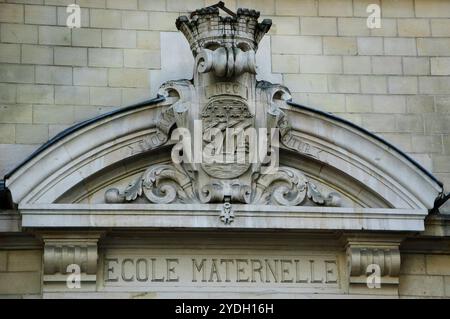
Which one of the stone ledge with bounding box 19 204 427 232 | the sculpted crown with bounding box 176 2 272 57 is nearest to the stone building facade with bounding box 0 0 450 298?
the stone ledge with bounding box 19 204 427 232

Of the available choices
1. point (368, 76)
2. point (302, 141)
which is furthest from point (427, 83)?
point (302, 141)

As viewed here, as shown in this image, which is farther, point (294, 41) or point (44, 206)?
point (294, 41)

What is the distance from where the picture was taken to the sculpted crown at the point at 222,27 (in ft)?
53.5

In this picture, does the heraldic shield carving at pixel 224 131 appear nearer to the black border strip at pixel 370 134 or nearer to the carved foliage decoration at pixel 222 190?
the carved foliage decoration at pixel 222 190

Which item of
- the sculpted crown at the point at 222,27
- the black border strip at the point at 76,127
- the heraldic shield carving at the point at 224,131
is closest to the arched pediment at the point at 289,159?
the black border strip at the point at 76,127

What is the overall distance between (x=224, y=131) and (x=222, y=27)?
1035 millimetres

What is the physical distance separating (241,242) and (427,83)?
270 centimetres

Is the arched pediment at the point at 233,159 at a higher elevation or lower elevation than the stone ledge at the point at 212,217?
higher

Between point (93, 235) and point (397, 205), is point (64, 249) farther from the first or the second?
point (397, 205)

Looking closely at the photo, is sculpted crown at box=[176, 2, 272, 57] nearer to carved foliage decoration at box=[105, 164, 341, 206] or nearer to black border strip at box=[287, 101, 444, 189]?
black border strip at box=[287, 101, 444, 189]

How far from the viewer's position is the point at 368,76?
56.3 ft

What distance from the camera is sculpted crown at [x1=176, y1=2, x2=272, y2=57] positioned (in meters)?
16.3

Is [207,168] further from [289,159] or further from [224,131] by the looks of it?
[289,159]

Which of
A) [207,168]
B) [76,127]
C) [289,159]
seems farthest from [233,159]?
[76,127]
